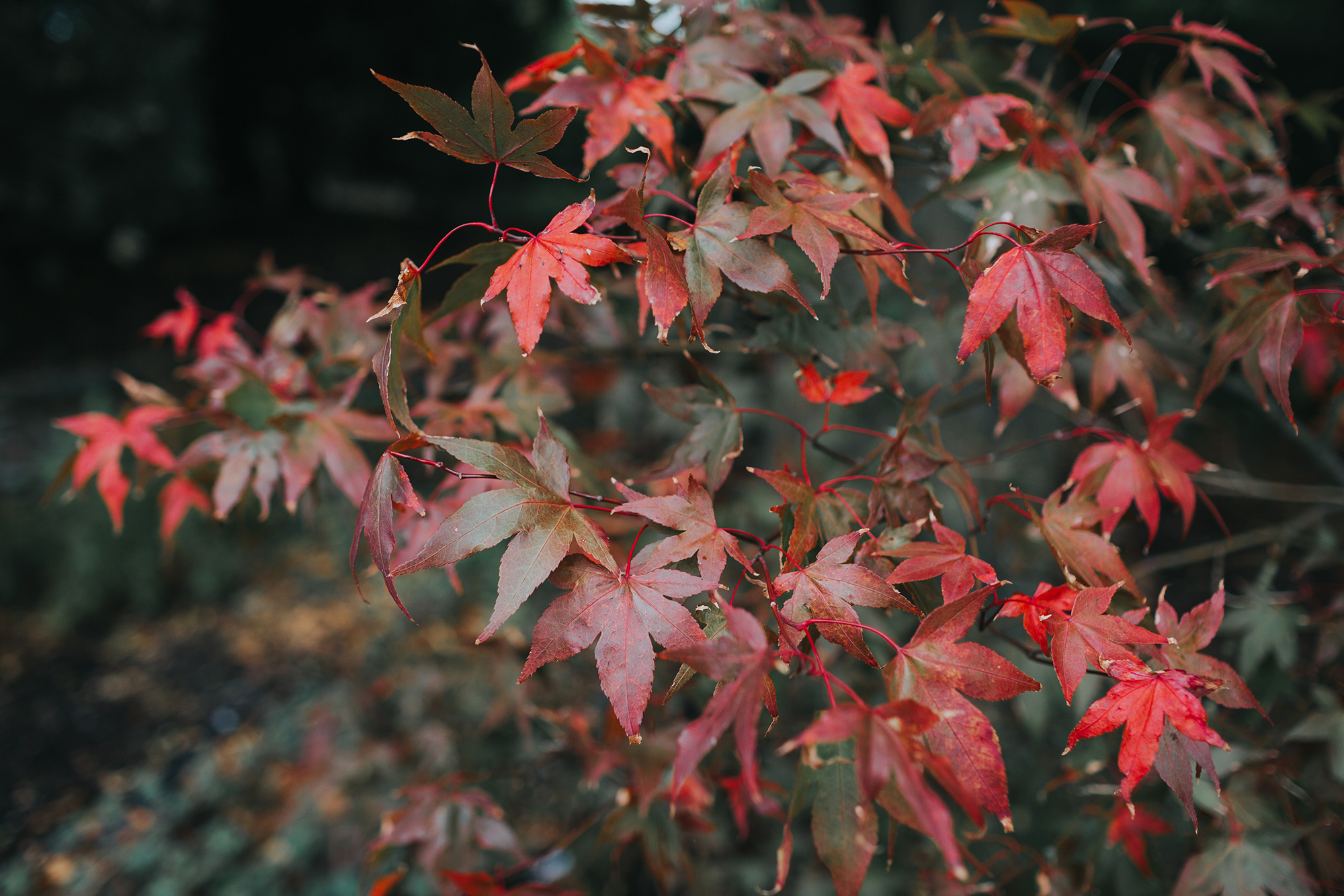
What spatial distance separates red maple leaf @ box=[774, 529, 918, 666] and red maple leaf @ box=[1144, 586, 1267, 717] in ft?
1.02

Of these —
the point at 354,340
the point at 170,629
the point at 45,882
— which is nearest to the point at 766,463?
the point at 354,340

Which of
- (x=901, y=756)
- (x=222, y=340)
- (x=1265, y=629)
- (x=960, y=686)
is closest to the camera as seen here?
(x=901, y=756)

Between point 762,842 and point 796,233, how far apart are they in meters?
1.85

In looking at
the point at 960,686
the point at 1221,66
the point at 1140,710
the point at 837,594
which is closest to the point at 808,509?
the point at 837,594

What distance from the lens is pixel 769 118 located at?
33.9 inches

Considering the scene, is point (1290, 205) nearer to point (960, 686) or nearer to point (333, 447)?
point (960, 686)

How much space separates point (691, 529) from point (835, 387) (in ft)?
0.99

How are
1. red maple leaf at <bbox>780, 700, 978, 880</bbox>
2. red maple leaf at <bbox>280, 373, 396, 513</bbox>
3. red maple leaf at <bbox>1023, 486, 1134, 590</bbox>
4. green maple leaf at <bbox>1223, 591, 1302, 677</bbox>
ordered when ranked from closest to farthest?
red maple leaf at <bbox>780, 700, 978, 880</bbox> → red maple leaf at <bbox>1023, 486, 1134, 590</bbox> → red maple leaf at <bbox>280, 373, 396, 513</bbox> → green maple leaf at <bbox>1223, 591, 1302, 677</bbox>

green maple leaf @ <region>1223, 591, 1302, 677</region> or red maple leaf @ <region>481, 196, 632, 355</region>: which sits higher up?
red maple leaf @ <region>481, 196, 632, 355</region>

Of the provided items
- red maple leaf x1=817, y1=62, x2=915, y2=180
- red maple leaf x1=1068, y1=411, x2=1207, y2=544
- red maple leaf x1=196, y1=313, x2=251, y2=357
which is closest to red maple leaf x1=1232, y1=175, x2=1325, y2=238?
red maple leaf x1=1068, y1=411, x2=1207, y2=544

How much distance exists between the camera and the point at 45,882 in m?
2.16

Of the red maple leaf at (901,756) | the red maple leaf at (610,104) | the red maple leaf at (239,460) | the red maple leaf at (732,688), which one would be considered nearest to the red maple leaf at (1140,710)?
the red maple leaf at (901,756)

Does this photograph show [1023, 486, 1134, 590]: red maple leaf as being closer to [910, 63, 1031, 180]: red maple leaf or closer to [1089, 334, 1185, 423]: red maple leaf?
[1089, 334, 1185, 423]: red maple leaf

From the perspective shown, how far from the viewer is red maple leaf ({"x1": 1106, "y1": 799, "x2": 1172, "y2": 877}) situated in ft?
3.27
